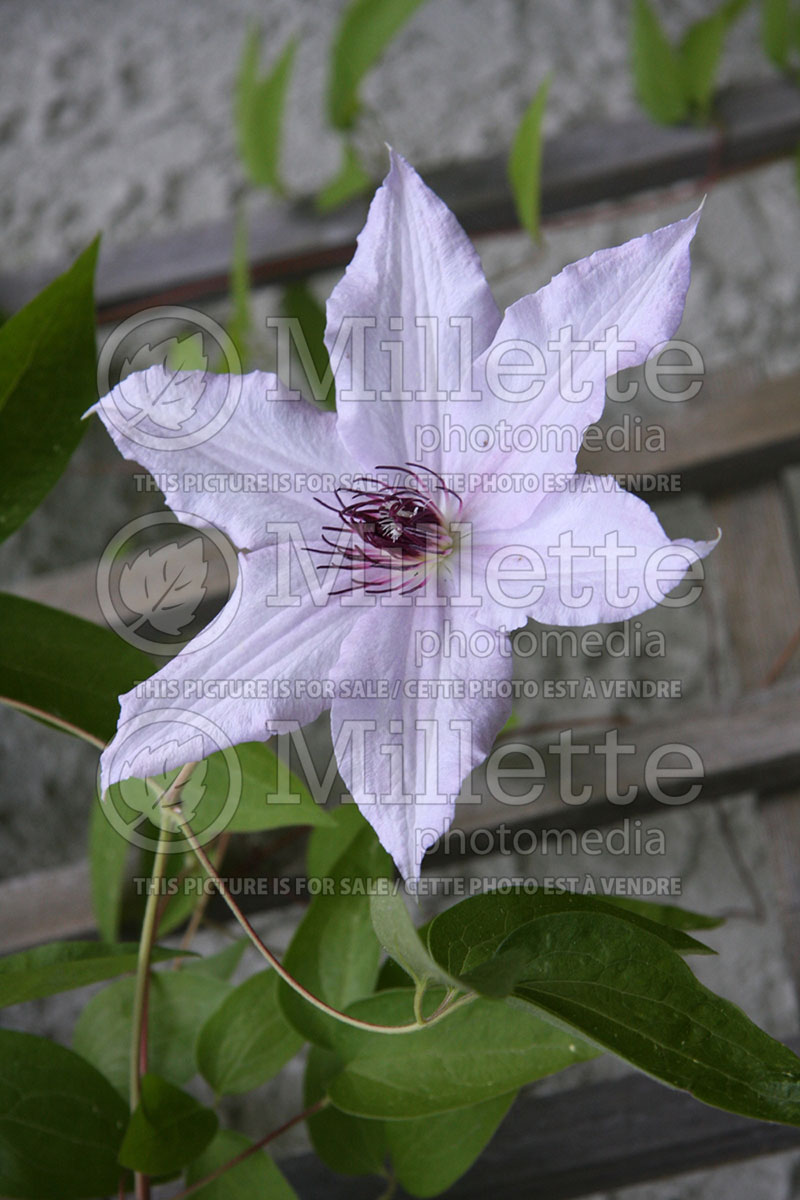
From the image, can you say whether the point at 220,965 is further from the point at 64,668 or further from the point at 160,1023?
the point at 64,668

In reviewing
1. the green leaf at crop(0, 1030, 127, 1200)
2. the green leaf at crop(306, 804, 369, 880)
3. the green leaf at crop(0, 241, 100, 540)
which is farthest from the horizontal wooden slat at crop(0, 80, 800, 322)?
the green leaf at crop(0, 1030, 127, 1200)

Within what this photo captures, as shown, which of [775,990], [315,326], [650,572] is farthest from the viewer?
[775,990]

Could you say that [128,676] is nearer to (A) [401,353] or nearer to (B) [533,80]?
(A) [401,353]

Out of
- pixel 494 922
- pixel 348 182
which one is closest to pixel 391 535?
pixel 494 922

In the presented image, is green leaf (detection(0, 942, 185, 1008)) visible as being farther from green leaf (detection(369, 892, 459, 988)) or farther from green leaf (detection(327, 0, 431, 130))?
green leaf (detection(327, 0, 431, 130))

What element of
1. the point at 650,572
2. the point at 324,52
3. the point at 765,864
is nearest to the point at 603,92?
the point at 324,52
